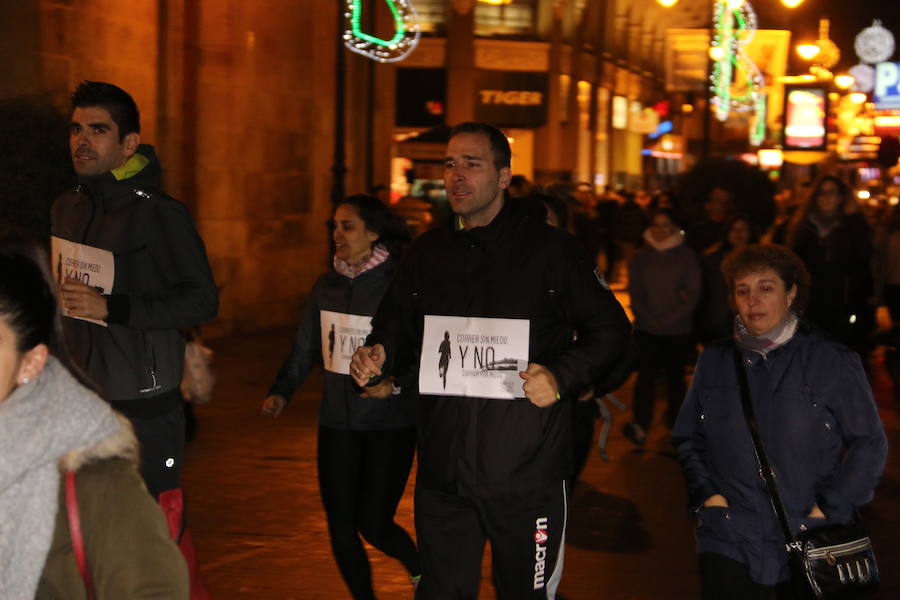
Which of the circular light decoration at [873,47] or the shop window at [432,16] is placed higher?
the circular light decoration at [873,47]

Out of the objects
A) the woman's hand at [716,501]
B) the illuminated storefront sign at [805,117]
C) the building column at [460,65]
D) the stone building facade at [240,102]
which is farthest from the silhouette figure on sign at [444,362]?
the building column at [460,65]

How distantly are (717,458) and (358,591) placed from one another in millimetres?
1718

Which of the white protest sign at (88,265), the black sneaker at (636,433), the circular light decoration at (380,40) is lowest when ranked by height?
the black sneaker at (636,433)

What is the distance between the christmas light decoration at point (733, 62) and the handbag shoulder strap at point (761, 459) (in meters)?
25.8

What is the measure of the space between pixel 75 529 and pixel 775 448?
257 centimetres

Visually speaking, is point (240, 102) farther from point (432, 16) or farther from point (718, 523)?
point (432, 16)

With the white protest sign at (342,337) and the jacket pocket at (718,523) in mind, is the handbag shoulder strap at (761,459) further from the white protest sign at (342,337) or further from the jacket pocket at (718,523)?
the white protest sign at (342,337)

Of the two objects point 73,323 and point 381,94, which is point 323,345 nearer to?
point 73,323

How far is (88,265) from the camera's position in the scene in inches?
176

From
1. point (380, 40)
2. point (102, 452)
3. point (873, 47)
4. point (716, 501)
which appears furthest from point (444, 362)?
point (873, 47)

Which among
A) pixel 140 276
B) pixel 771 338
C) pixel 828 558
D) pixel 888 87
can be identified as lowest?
pixel 828 558

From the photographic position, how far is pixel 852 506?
4.12m

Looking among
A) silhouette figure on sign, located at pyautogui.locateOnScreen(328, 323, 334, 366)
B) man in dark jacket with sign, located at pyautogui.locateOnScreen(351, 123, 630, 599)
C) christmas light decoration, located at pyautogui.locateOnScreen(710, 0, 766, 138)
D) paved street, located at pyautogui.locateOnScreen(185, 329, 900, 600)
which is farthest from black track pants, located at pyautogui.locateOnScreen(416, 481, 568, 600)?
christmas light decoration, located at pyautogui.locateOnScreen(710, 0, 766, 138)

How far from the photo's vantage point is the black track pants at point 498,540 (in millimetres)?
4062
